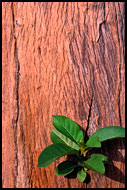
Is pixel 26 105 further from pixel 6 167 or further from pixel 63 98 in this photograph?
pixel 6 167

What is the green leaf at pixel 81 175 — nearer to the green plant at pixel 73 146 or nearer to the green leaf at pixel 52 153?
the green plant at pixel 73 146

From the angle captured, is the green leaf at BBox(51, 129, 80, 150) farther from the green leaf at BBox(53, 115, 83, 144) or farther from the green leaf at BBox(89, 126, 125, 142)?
the green leaf at BBox(89, 126, 125, 142)

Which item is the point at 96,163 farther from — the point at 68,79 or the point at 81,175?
the point at 68,79

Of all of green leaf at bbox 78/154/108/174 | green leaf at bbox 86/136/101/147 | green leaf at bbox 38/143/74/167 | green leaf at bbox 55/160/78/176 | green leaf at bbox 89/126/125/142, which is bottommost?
green leaf at bbox 55/160/78/176

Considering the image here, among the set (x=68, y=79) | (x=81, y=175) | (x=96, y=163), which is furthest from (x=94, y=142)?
(x=68, y=79)

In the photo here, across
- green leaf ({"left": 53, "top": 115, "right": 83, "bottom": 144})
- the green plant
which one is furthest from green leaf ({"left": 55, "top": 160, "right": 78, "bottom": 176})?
green leaf ({"left": 53, "top": 115, "right": 83, "bottom": 144})

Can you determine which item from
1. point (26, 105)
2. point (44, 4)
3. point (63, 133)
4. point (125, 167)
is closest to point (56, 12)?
point (44, 4)
